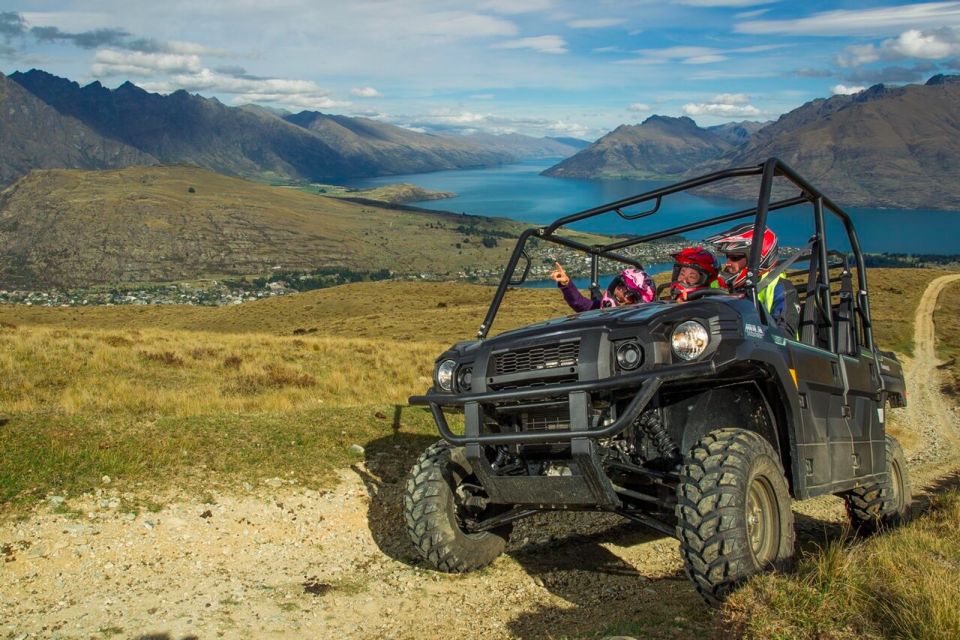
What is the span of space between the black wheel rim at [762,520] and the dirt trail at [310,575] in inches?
23.1

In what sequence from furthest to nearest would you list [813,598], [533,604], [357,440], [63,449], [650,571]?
[357,440], [63,449], [650,571], [533,604], [813,598]

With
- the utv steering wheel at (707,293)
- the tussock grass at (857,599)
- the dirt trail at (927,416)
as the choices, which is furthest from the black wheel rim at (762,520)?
the dirt trail at (927,416)

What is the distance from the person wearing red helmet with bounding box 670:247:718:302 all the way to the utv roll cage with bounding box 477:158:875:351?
1.33 feet

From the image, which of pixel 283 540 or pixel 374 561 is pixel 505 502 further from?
pixel 283 540

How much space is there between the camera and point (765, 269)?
22.5 ft

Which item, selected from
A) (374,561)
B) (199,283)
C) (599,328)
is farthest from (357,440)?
(199,283)

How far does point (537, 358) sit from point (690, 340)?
1023mm

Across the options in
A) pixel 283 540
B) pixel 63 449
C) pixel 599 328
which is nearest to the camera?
pixel 599 328

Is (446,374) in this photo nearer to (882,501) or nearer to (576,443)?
(576,443)

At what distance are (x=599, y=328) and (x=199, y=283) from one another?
17002 centimetres

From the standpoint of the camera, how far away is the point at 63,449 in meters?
8.73

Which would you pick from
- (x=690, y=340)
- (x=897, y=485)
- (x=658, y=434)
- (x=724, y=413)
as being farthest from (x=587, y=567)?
(x=897, y=485)

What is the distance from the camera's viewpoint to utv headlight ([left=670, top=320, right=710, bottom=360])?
522 centimetres

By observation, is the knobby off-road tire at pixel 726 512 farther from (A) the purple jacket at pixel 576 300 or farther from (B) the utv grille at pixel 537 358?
(A) the purple jacket at pixel 576 300
